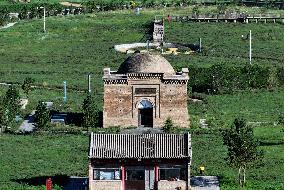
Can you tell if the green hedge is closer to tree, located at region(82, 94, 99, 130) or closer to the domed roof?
the domed roof

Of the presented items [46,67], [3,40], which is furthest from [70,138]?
[3,40]

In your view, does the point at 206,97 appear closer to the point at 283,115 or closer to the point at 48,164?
the point at 283,115

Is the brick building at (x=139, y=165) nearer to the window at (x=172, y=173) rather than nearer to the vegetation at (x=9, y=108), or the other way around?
the window at (x=172, y=173)

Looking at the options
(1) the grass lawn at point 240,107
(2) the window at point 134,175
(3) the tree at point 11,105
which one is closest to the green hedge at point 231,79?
(1) the grass lawn at point 240,107

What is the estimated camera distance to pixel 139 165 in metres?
56.2

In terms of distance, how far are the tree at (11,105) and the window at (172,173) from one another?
2071 centimetres

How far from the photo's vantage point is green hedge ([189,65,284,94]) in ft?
292

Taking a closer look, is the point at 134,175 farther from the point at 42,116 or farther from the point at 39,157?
the point at 42,116

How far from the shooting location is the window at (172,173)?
5609 centimetres

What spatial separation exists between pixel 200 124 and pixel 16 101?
13906 mm

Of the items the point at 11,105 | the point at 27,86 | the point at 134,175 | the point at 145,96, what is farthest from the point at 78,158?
the point at 27,86

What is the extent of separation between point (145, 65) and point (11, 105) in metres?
10.2

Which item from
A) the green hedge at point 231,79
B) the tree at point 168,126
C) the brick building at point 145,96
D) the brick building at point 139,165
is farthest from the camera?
the green hedge at point 231,79

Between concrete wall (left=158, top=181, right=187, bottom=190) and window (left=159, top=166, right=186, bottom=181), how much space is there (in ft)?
0.92
